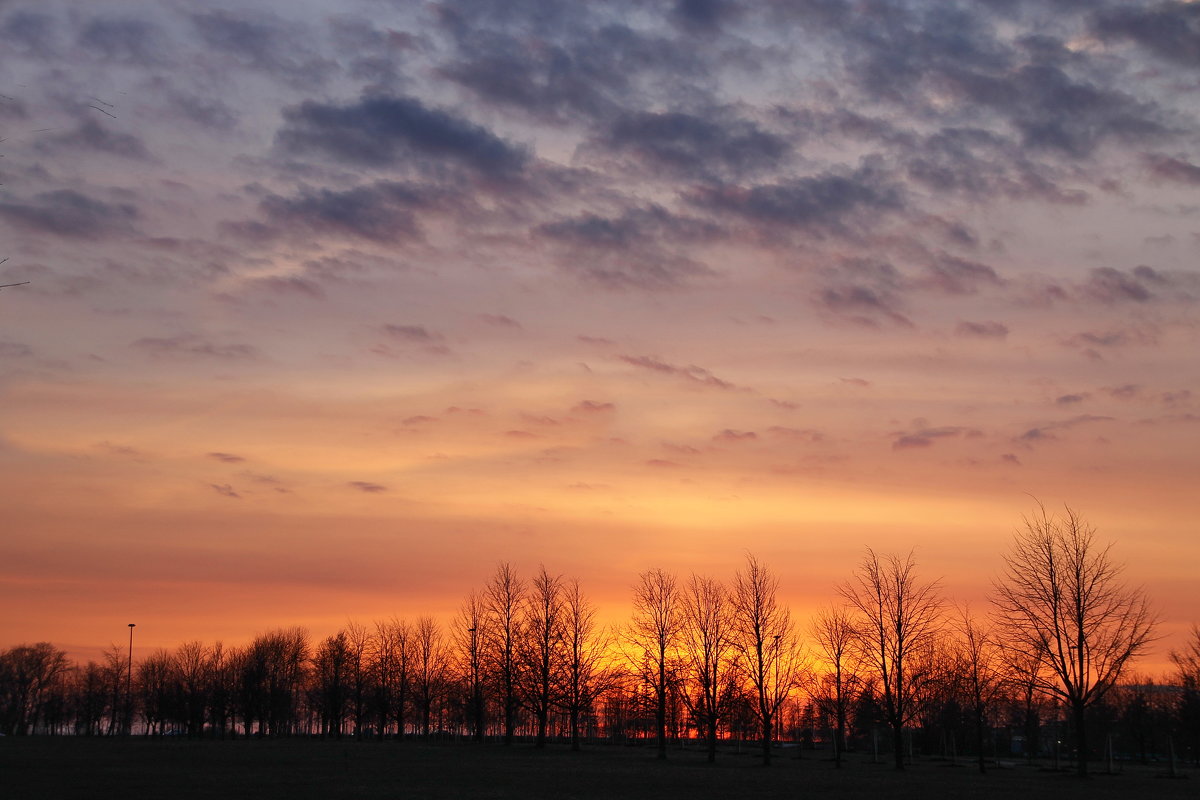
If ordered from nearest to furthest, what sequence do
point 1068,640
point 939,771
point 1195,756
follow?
1. point 1068,640
2. point 939,771
3. point 1195,756

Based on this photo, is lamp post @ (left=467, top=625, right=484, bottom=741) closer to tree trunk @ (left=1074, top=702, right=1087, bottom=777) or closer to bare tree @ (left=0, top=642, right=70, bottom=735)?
tree trunk @ (left=1074, top=702, right=1087, bottom=777)

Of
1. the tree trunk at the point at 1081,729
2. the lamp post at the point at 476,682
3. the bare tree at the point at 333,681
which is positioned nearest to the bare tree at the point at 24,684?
the bare tree at the point at 333,681

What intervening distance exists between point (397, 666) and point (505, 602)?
1413 inches

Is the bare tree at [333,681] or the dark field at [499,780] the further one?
the bare tree at [333,681]

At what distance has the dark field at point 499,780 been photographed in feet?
135

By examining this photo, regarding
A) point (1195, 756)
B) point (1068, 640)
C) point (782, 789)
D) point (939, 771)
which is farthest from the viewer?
point (1195, 756)

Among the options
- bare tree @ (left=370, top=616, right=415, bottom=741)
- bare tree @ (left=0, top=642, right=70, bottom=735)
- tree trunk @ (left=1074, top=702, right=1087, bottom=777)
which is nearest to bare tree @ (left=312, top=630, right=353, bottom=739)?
bare tree @ (left=370, top=616, right=415, bottom=741)

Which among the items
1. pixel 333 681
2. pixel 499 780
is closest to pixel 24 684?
pixel 333 681

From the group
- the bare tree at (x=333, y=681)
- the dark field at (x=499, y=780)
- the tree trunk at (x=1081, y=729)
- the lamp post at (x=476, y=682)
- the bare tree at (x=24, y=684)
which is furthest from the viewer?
the bare tree at (x=24, y=684)

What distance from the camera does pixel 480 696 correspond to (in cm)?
10319

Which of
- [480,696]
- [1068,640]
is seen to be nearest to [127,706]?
[480,696]

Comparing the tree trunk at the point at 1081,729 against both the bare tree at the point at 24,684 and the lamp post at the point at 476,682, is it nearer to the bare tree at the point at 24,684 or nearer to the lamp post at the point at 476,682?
the lamp post at the point at 476,682

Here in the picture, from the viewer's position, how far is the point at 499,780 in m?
48.7

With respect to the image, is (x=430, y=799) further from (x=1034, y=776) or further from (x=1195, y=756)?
(x=1195, y=756)
